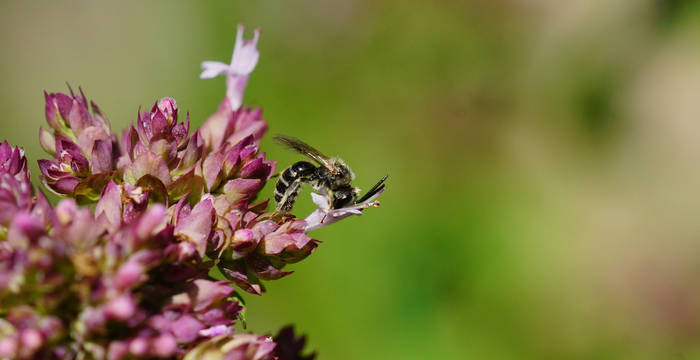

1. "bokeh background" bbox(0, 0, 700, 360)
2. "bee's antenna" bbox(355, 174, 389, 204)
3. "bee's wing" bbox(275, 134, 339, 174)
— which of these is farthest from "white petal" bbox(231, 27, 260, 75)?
"bokeh background" bbox(0, 0, 700, 360)

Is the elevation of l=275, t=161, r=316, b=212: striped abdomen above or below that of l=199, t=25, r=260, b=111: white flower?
below

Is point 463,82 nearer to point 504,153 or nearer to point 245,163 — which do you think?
point 504,153

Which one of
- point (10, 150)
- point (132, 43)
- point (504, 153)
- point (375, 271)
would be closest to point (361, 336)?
point (375, 271)

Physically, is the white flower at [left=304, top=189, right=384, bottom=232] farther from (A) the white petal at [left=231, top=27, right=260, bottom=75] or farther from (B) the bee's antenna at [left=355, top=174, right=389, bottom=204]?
(A) the white petal at [left=231, top=27, right=260, bottom=75]

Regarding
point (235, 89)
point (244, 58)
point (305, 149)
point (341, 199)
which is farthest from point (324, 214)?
point (244, 58)

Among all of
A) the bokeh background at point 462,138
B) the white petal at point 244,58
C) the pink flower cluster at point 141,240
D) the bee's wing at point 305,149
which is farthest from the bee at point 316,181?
the bokeh background at point 462,138
